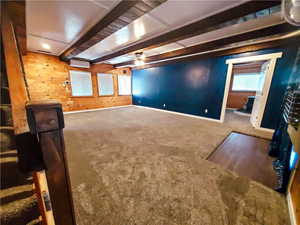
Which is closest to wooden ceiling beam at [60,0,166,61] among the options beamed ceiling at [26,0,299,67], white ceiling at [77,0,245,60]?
beamed ceiling at [26,0,299,67]

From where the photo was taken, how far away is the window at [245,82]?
619 cm

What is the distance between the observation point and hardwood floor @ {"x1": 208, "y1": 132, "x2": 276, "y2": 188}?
5.61 feet

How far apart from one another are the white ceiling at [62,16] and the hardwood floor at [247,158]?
3067 mm

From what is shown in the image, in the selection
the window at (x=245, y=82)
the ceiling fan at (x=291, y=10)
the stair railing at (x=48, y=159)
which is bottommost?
the stair railing at (x=48, y=159)

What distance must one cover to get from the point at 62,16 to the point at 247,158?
413 centimetres

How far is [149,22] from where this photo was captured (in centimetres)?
217

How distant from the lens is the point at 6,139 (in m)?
0.63

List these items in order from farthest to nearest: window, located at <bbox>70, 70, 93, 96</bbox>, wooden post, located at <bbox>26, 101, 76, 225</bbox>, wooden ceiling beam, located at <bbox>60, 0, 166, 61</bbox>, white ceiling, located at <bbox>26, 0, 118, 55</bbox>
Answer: window, located at <bbox>70, 70, 93, 96</bbox> → white ceiling, located at <bbox>26, 0, 118, 55</bbox> → wooden ceiling beam, located at <bbox>60, 0, 166, 61</bbox> → wooden post, located at <bbox>26, 101, 76, 225</bbox>

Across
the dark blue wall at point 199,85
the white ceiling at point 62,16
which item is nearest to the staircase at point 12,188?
the white ceiling at point 62,16

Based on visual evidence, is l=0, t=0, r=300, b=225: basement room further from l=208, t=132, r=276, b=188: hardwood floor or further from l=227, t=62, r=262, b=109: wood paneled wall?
l=227, t=62, r=262, b=109: wood paneled wall

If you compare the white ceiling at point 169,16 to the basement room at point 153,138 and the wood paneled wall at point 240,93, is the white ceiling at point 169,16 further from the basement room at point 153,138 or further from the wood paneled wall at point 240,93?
the wood paneled wall at point 240,93

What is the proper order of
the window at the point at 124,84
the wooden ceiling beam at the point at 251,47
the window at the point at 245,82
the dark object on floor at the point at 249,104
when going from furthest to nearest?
1. the window at the point at 124,84
2. the window at the point at 245,82
3. the dark object on floor at the point at 249,104
4. the wooden ceiling beam at the point at 251,47

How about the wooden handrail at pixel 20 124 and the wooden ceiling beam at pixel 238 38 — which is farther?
the wooden ceiling beam at pixel 238 38

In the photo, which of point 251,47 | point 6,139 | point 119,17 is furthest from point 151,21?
point 251,47
